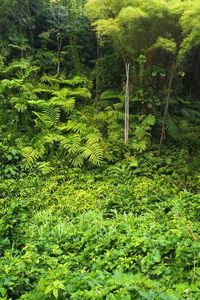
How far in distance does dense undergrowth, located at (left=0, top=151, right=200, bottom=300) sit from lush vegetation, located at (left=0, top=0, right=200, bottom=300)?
2 cm

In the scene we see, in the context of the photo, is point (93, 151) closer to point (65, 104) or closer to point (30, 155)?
point (30, 155)

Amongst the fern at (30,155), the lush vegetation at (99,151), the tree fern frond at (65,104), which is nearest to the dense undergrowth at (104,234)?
the lush vegetation at (99,151)

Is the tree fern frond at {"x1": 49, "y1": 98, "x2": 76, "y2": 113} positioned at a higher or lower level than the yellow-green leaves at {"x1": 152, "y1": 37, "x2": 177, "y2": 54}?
lower

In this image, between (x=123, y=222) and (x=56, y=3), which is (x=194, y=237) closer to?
(x=123, y=222)

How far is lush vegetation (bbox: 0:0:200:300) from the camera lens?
341cm

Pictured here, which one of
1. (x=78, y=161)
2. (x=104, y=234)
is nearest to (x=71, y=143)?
(x=78, y=161)

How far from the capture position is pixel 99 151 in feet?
24.3

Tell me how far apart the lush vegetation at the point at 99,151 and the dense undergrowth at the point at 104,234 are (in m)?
0.02

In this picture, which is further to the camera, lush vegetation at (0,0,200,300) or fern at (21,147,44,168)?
fern at (21,147,44,168)

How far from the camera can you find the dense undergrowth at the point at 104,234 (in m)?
2.89

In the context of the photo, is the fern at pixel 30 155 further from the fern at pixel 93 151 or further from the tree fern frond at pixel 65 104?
the tree fern frond at pixel 65 104

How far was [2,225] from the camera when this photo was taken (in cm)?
439

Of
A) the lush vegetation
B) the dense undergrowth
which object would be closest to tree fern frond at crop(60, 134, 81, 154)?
the lush vegetation

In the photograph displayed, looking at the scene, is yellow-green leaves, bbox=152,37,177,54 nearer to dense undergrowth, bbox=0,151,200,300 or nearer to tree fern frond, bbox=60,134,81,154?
dense undergrowth, bbox=0,151,200,300
